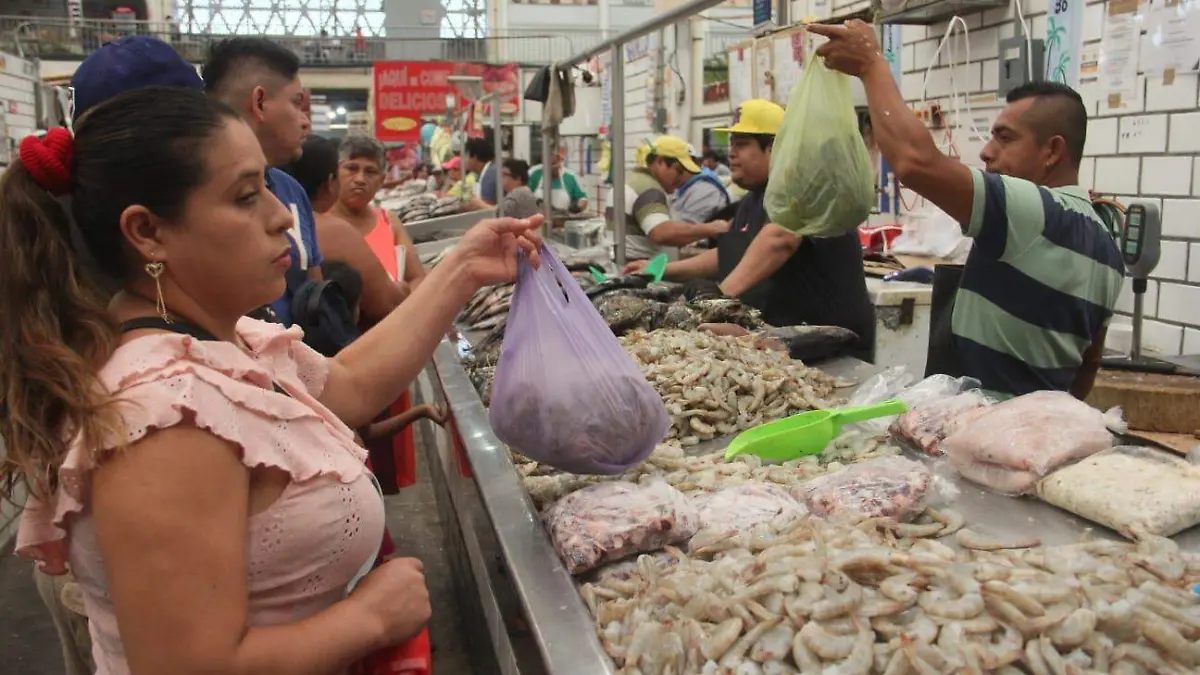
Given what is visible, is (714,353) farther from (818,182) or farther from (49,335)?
(49,335)

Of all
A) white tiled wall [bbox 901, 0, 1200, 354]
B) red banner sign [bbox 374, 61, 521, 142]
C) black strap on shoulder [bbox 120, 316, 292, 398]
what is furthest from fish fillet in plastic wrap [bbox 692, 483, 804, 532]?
red banner sign [bbox 374, 61, 521, 142]

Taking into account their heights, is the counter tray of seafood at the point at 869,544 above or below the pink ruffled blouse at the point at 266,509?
below

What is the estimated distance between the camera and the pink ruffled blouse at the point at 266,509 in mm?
1209

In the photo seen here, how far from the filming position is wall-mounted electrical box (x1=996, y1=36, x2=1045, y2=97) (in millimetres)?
5156

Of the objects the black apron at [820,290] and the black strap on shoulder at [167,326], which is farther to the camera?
the black apron at [820,290]

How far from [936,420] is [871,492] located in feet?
1.66

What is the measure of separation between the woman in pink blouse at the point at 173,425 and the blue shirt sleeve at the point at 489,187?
918cm

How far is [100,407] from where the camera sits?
1159 millimetres

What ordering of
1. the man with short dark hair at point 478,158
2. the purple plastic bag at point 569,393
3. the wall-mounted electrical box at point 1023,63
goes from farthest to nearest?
the man with short dark hair at point 478,158, the wall-mounted electrical box at point 1023,63, the purple plastic bag at point 569,393

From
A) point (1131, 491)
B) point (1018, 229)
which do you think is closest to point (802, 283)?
point (1018, 229)

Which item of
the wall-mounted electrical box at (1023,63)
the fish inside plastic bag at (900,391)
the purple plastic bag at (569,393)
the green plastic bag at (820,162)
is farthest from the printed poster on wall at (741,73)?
the purple plastic bag at (569,393)

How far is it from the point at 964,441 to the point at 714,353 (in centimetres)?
93

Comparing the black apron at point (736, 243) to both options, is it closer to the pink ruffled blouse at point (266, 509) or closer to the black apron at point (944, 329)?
the black apron at point (944, 329)

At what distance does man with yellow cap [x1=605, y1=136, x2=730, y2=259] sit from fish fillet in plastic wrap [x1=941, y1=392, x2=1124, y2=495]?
4.09 metres
